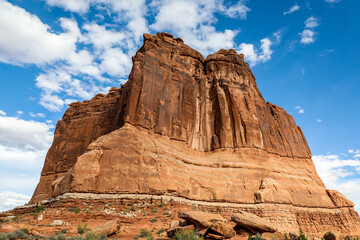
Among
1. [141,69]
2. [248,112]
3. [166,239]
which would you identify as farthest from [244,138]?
[166,239]

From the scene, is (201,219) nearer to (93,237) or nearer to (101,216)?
(93,237)

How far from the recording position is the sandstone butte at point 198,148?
75.1 ft

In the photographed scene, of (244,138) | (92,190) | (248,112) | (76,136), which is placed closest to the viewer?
(92,190)

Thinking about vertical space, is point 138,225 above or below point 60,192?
below

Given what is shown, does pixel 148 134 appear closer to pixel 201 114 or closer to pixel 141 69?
pixel 141 69

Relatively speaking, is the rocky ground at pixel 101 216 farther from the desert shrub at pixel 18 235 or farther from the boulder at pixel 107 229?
the desert shrub at pixel 18 235

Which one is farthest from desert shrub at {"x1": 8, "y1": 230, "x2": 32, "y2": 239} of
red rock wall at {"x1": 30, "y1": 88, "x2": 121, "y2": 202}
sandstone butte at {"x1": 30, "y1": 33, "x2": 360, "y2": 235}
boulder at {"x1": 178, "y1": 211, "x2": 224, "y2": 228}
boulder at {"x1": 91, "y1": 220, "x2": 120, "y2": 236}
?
red rock wall at {"x1": 30, "y1": 88, "x2": 121, "y2": 202}

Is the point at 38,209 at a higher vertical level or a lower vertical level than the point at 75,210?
higher

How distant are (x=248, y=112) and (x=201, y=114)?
6.84 meters

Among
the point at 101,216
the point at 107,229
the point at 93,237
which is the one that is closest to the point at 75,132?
the point at 101,216

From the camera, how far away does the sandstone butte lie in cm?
2289

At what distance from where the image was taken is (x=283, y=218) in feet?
89.6

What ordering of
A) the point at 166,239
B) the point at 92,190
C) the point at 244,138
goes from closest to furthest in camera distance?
the point at 166,239 < the point at 92,190 < the point at 244,138

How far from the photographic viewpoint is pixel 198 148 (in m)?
33.0
